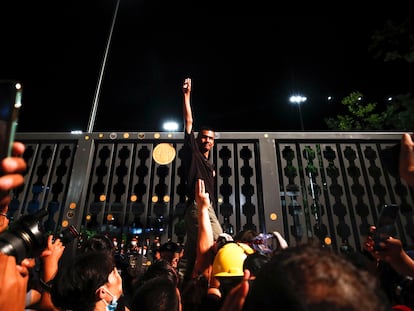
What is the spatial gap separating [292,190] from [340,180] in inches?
38.8

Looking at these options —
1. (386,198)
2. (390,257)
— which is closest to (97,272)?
(390,257)

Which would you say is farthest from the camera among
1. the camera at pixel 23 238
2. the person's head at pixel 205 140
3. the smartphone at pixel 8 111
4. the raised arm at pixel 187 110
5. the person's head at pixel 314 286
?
the person's head at pixel 205 140

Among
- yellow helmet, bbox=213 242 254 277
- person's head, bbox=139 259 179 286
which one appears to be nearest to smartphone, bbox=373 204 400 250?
yellow helmet, bbox=213 242 254 277

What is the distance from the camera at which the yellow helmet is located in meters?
2.23

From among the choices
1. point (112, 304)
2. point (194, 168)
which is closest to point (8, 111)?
point (112, 304)

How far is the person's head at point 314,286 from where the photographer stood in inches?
38.0

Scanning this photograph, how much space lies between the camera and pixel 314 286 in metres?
1.00

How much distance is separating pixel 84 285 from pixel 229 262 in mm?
1422

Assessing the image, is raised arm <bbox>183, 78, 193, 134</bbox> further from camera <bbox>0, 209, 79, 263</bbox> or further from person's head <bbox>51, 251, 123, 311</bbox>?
camera <bbox>0, 209, 79, 263</bbox>

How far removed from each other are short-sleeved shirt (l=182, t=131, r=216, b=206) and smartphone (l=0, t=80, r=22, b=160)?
3.05m

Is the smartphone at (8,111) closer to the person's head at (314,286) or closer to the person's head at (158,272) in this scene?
the person's head at (314,286)

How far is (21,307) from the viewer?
5.02ft

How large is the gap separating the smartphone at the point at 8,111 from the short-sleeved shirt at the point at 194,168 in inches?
120

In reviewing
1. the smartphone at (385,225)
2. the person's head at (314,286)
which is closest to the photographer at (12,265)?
the person's head at (314,286)
